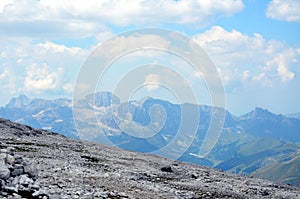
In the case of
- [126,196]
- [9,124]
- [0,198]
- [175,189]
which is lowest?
[0,198]

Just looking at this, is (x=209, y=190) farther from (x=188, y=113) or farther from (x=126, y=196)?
(x=188, y=113)

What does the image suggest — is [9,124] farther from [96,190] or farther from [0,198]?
[0,198]

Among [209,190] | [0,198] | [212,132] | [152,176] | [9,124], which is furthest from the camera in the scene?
[9,124]

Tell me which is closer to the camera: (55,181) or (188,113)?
(55,181)

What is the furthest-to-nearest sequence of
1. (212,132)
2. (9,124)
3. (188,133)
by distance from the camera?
(9,124)
(212,132)
(188,133)

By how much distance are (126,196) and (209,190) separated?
18.4 m

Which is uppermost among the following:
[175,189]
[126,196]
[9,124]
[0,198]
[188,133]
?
[9,124]

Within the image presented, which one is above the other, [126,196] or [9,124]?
[9,124]

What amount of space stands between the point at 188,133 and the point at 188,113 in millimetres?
16934

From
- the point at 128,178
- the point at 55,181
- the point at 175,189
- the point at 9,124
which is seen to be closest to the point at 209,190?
the point at 175,189

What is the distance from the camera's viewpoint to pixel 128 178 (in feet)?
173

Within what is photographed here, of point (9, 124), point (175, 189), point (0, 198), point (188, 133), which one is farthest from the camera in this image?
point (9, 124)

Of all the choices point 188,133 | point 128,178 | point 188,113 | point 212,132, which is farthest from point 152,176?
point 188,113

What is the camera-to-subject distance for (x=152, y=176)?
2340 inches
